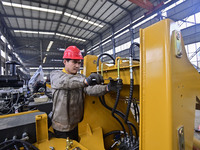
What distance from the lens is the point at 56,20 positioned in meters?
10.3

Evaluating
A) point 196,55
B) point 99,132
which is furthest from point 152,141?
point 196,55

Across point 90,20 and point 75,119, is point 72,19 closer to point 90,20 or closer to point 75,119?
point 90,20

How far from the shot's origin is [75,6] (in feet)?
27.7

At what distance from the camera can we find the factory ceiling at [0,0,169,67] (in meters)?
7.93

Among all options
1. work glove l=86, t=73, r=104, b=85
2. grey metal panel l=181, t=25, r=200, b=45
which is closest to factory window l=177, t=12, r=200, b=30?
grey metal panel l=181, t=25, r=200, b=45

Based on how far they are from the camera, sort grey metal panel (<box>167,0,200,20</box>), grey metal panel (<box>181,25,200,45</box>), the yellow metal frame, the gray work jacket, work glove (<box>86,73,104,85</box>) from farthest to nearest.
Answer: grey metal panel (<box>181,25,200,45</box>) → grey metal panel (<box>167,0,200,20</box>) → the gray work jacket → work glove (<box>86,73,104,85</box>) → the yellow metal frame

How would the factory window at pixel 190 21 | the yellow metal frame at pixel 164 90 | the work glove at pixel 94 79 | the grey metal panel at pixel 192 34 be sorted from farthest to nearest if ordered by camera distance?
the grey metal panel at pixel 192 34 < the factory window at pixel 190 21 < the work glove at pixel 94 79 < the yellow metal frame at pixel 164 90

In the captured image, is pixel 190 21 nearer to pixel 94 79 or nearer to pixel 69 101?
pixel 94 79

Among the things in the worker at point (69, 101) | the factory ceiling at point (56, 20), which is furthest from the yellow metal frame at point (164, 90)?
the factory ceiling at point (56, 20)

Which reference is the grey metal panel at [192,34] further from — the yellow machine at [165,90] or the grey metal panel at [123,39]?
the yellow machine at [165,90]

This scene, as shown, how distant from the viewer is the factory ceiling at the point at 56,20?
7926 millimetres

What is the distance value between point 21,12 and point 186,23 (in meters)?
11.7

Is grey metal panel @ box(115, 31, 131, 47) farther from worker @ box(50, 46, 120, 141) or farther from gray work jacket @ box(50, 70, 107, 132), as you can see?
gray work jacket @ box(50, 70, 107, 132)

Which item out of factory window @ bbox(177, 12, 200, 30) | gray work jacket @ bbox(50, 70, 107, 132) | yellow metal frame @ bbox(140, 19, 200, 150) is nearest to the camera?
yellow metal frame @ bbox(140, 19, 200, 150)
